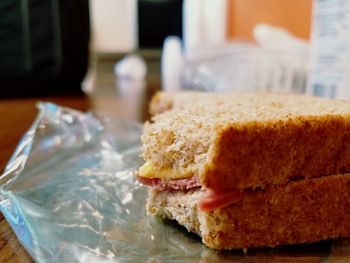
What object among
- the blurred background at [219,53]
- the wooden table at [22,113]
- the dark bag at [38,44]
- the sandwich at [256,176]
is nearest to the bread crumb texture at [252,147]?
the sandwich at [256,176]

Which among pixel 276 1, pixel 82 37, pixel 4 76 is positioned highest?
pixel 276 1

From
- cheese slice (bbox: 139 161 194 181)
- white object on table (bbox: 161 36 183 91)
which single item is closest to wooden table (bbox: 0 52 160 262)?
cheese slice (bbox: 139 161 194 181)

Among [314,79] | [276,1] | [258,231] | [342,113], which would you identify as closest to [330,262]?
[258,231]

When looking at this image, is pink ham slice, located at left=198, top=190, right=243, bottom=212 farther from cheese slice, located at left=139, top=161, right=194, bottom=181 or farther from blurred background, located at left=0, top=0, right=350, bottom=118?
blurred background, located at left=0, top=0, right=350, bottom=118

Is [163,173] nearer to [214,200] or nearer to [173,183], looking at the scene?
[173,183]

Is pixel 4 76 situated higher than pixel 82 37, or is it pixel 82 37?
pixel 82 37

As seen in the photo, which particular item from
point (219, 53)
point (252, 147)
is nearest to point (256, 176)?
point (252, 147)

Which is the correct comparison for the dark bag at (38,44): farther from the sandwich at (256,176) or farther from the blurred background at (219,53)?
the sandwich at (256,176)

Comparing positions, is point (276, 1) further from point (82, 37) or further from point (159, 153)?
point (159, 153)
